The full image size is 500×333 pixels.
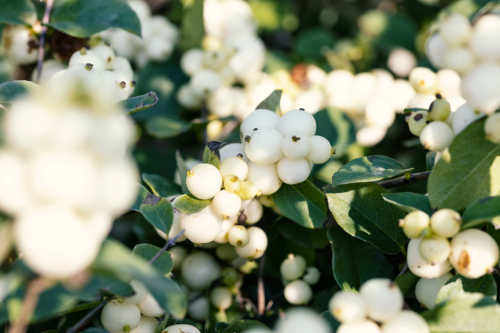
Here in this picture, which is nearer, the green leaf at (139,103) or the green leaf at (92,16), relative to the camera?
the green leaf at (139,103)

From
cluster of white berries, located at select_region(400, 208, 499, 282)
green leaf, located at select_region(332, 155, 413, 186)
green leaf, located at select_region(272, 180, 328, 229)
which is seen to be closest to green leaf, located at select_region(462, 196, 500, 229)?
cluster of white berries, located at select_region(400, 208, 499, 282)

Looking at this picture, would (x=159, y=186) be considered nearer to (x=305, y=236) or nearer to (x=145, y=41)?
(x=305, y=236)

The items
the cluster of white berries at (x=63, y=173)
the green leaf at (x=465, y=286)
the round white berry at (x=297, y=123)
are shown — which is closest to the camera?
the cluster of white berries at (x=63, y=173)

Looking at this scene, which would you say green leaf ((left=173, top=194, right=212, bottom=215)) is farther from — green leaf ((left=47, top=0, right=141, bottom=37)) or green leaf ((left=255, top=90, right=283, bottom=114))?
green leaf ((left=47, top=0, right=141, bottom=37))

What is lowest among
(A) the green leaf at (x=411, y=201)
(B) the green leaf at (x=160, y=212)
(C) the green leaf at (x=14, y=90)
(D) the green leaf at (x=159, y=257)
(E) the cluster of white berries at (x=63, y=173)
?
(D) the green leaf at (x=159, y=257)

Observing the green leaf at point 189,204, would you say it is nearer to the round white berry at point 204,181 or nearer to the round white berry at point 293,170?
the round white berry at point 204,181

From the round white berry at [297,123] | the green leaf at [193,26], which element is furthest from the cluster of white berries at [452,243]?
the green leaf at [193,26]

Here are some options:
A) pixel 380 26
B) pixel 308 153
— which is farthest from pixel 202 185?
pixel 380 26
